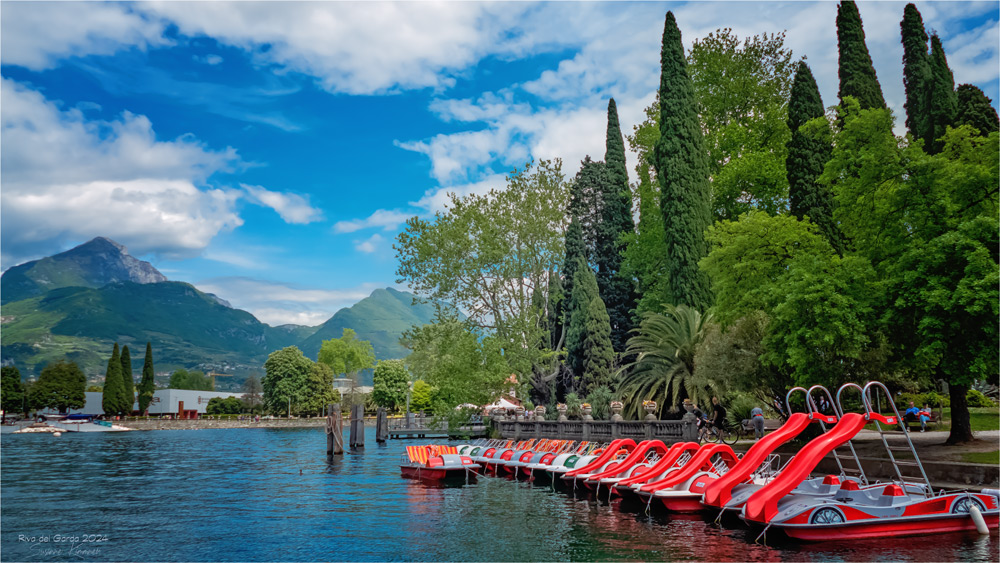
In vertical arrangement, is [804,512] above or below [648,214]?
below

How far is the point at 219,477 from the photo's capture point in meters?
33.3

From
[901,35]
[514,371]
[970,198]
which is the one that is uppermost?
[901,35]

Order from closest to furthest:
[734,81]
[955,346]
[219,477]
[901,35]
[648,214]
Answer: [955,346]
[219,477]
[901,35]
[734,81]
[648,214]

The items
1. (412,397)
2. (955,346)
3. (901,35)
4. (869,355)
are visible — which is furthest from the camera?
(412,397)

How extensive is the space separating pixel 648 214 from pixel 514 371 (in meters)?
14.7

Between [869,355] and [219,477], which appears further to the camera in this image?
[219,477]

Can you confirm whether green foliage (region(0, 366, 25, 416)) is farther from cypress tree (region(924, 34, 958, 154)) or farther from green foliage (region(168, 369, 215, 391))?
cypress tree (region(924, 34, 958, 154))

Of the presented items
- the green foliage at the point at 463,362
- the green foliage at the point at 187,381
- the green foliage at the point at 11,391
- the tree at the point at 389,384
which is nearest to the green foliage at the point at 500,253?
the green foliage at the point at 463,362

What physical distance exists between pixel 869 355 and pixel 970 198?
23.2 feet

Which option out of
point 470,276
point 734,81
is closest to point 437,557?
point 470,276

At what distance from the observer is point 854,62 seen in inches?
1513

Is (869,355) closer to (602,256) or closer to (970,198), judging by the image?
(970,198)

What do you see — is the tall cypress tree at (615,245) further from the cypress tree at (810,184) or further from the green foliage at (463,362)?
the cypress tree at (810,184)

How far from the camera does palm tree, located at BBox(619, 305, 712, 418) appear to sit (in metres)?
33.8
